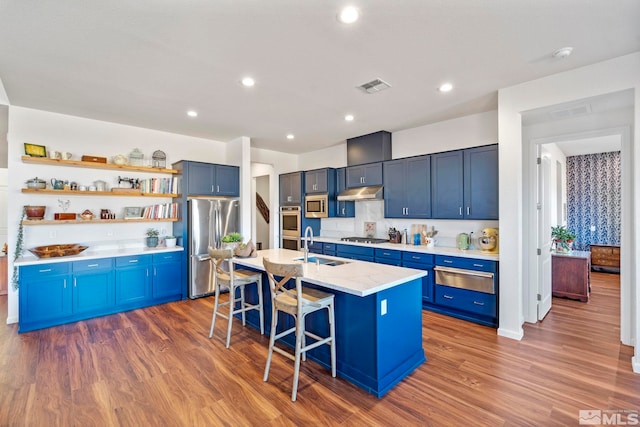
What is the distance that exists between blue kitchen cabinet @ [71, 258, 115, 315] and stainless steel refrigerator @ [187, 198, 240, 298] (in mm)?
1090

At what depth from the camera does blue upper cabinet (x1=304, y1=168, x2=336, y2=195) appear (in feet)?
19.0

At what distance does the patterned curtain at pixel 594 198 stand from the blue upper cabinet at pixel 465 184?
4541 millimetres

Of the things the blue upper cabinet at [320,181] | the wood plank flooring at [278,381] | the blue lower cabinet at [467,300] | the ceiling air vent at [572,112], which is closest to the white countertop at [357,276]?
the wood plank flooring at [278,381]

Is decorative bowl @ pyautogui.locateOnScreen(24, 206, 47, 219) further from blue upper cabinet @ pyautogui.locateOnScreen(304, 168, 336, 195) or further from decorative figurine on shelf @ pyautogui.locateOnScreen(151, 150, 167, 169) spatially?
blue upper cabinet @ pyautogui.locateOnScreen(304, 168, 336, 195)

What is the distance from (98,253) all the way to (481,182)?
5385 millimetres

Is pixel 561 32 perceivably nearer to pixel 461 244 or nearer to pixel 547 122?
pixel 547 122

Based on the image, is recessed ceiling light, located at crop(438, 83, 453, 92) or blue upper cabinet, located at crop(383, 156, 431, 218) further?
blue upper cabinet, located at crop(383, 156, 431, 218)

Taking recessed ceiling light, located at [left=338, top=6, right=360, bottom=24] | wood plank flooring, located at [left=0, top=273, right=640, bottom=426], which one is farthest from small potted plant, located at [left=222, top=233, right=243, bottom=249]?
recessed ceiling light, located at [left=338, top=6, right=360, bottom=24]

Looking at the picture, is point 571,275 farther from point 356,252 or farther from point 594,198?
point 356,252

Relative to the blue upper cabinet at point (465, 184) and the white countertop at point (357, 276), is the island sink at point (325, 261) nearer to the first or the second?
the white countertop at point (357, 276)

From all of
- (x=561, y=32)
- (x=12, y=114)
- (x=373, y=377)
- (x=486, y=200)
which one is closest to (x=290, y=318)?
(x=373, y=377)

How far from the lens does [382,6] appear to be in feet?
6.47

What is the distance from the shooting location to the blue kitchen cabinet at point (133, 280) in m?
4.20

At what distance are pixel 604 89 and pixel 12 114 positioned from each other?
6.60m
